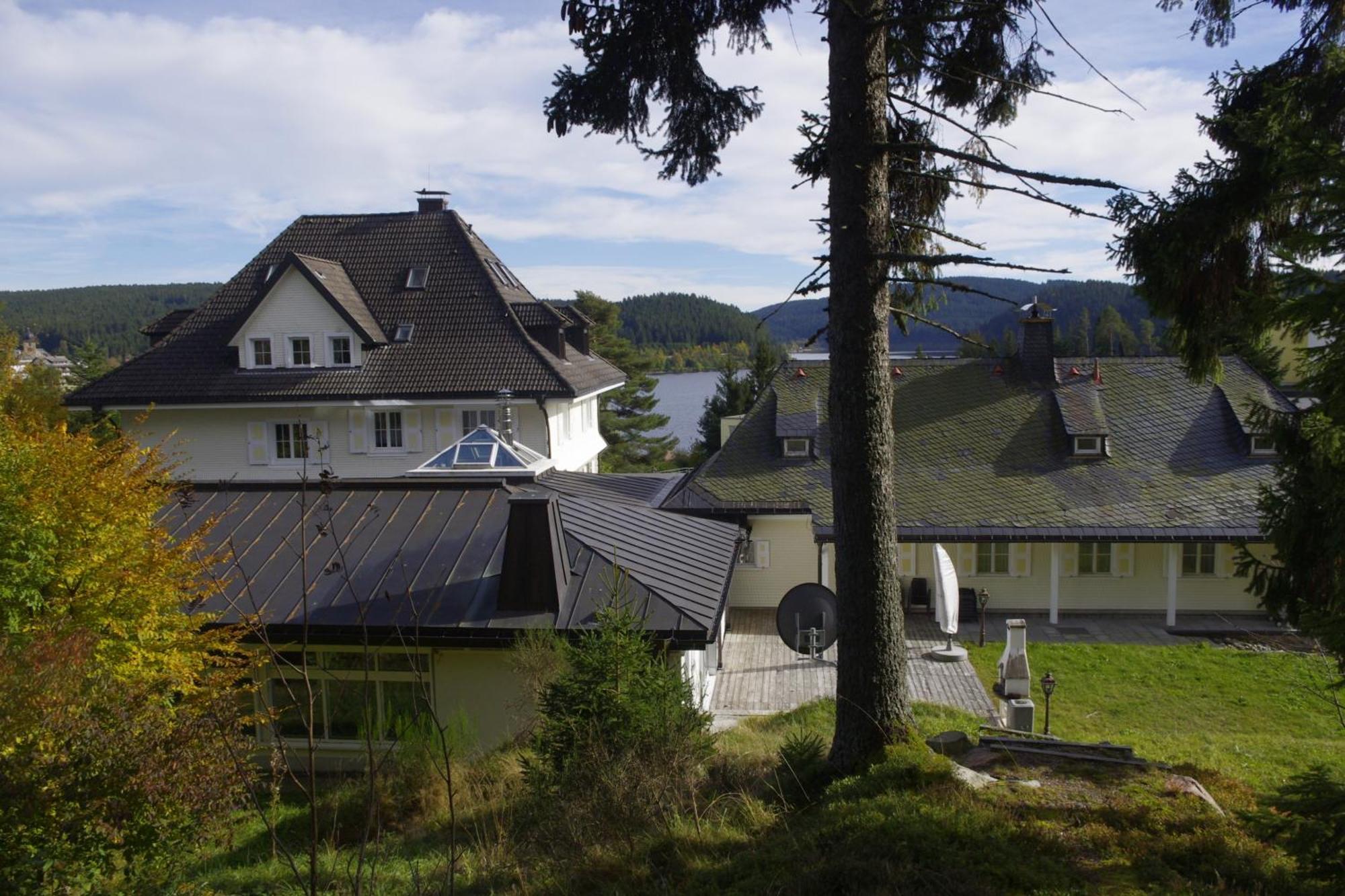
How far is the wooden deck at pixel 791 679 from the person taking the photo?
1511 centimetres

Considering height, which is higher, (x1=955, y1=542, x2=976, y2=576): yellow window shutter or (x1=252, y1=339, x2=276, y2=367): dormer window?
(x1=252, y1=339, x2=276, y2=367): dormer window

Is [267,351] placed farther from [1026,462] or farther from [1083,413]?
[1083,413]

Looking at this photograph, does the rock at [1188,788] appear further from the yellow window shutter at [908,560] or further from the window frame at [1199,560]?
the window frame at [1199,560]

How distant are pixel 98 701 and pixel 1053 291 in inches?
5179

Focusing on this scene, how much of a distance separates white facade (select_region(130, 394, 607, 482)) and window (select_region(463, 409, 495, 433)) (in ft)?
0.06

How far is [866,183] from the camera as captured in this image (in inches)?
279

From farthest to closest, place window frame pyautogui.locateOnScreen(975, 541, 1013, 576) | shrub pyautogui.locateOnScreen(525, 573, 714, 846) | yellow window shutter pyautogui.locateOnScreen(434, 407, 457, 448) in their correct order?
yellow window shutter pyautogui.locateOnScreen(434, 407, 457, 448)
window frame pyautogui.locateOnScreen(975, 541, 1013, 576)
shrub pyautogui.locateOnScreen(525, 573, 714, 846)

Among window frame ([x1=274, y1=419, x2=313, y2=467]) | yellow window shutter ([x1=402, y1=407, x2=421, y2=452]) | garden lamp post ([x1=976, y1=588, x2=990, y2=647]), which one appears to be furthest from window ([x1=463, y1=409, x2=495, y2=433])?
garden lamp post ([x1=976, y1=588, x2=990, y2=647])

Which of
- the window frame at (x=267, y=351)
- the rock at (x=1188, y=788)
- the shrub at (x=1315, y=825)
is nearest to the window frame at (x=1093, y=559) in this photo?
the rock at (x=1188, y=788)

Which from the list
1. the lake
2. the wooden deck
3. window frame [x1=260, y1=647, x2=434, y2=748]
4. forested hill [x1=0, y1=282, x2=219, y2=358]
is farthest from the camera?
forested hill [x1=0, y1=282, x2=219, y2=358]

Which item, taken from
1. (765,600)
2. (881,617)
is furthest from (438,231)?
(881,617)

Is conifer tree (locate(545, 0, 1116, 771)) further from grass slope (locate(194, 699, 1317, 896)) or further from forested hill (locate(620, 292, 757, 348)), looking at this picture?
forested hill (locate(620, 292, 757, 348))

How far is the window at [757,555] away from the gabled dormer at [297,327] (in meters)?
11.8

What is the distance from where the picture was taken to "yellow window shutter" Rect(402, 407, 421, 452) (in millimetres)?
24969
